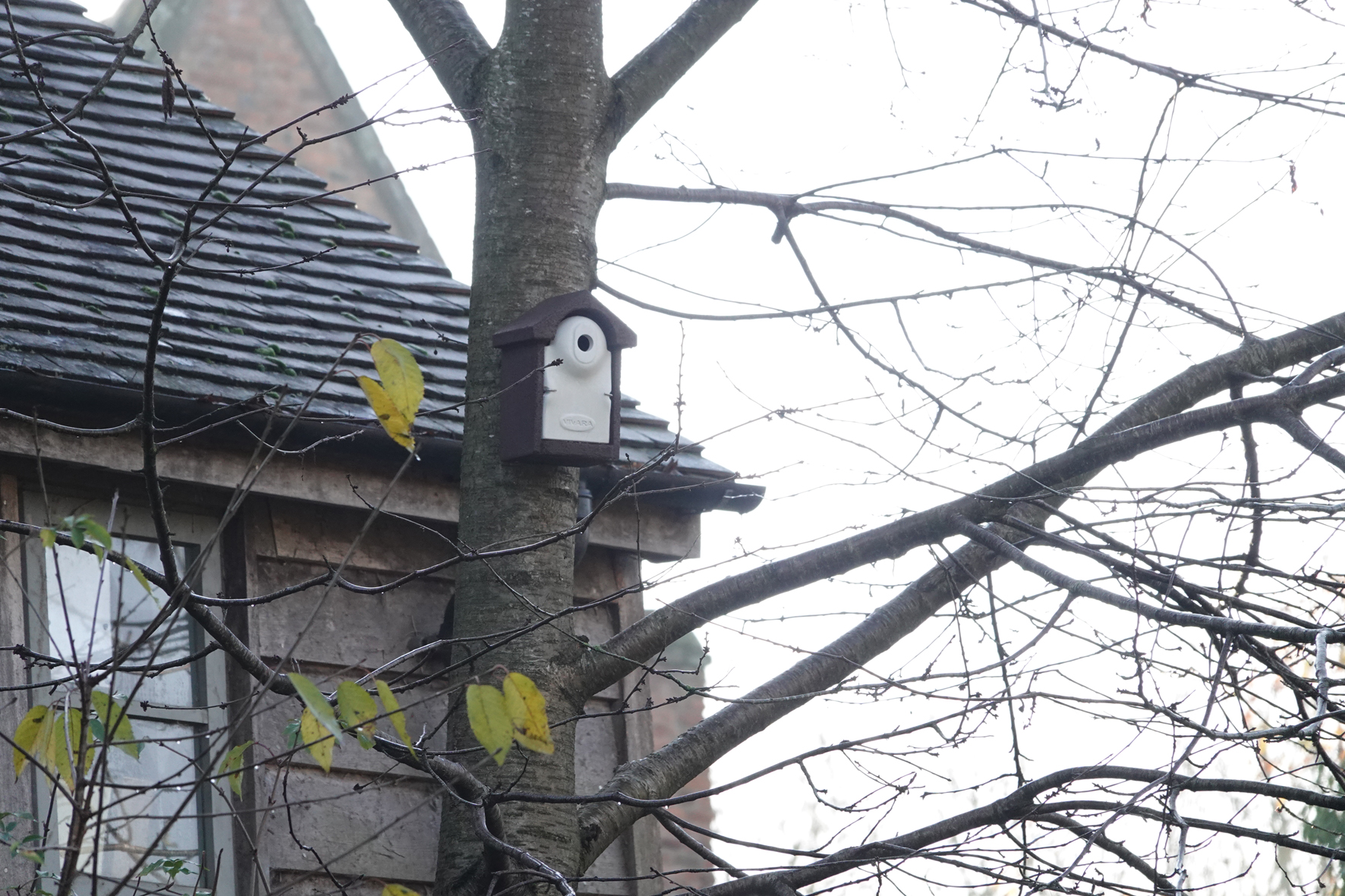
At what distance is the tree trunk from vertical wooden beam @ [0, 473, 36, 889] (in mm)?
1097

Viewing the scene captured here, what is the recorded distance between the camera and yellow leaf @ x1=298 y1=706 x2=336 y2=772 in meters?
2.51

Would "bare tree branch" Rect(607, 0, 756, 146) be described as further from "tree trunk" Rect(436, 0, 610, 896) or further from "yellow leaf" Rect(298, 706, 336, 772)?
"yellow leaf" Rect(298, 706, 336, 772)

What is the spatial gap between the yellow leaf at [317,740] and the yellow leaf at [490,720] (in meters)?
0.23

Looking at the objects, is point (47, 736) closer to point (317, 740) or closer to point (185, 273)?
point (317, 740)

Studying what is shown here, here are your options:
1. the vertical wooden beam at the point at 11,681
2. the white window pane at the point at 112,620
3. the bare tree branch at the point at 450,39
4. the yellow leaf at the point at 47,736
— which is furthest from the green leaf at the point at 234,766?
the bare tree branch at the point at 450,39

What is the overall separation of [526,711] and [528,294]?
2008 millimetres

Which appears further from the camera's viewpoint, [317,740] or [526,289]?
[526,289]

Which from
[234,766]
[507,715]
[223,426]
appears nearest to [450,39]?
[223,426]

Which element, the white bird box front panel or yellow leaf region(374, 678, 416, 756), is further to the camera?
the white bird box front panel

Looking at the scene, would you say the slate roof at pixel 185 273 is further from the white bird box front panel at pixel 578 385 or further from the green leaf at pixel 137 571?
the green leaf at pixel 137 571

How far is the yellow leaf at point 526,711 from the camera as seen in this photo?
2.42m

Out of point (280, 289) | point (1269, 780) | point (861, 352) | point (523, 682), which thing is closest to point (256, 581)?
point (280, 289)

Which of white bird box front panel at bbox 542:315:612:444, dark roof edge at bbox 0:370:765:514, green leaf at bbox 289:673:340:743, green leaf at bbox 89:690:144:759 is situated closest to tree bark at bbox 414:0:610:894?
white bird box front panel at bbox 542:315:612:444

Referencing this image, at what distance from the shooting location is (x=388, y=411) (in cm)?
252
